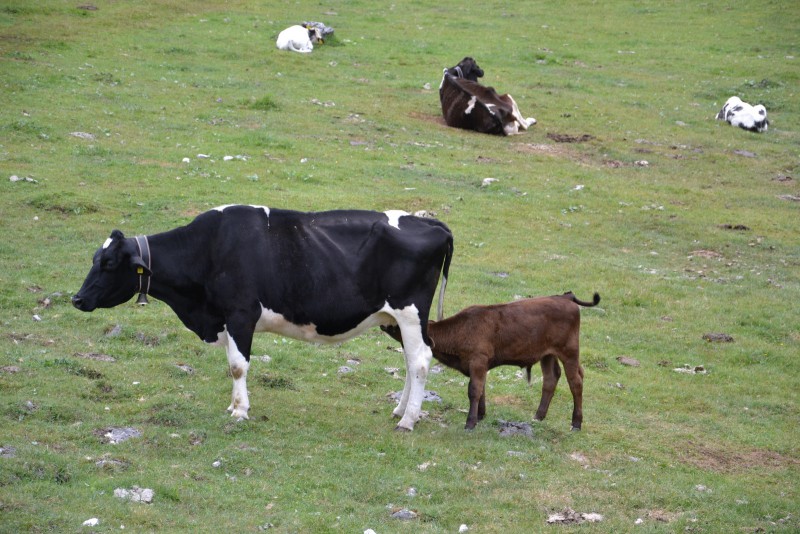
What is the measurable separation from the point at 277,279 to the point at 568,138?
18139 mm

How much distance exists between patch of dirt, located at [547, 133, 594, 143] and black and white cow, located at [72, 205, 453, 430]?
16946 millimetres

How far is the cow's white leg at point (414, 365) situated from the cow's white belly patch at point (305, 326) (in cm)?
34

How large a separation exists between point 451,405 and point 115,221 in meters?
8.64

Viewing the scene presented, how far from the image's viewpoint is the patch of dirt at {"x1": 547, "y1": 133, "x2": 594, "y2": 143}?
27.7 meters

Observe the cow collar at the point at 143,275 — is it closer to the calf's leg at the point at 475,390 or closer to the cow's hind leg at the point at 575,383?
the calf's leg at the point at 475,390

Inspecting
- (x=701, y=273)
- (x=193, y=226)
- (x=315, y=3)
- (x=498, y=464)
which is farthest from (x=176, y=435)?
(x=315, y=3)

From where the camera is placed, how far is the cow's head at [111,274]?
1116 cm

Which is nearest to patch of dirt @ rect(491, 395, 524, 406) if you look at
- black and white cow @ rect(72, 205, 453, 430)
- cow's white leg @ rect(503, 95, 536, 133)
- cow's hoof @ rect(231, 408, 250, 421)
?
black and white cow @ rect(72, 205, 453, 430)

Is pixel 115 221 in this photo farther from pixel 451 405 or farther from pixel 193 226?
pixel 451 405

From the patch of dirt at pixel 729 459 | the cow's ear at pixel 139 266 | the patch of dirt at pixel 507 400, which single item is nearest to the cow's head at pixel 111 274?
the cow's ear at pixel 139 266

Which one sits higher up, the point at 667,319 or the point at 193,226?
the point at 193,226

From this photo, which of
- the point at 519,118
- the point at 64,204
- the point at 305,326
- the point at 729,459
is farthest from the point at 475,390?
the point at 519,118

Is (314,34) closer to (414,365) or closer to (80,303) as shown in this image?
(80,303)

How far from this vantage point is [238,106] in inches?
1057
